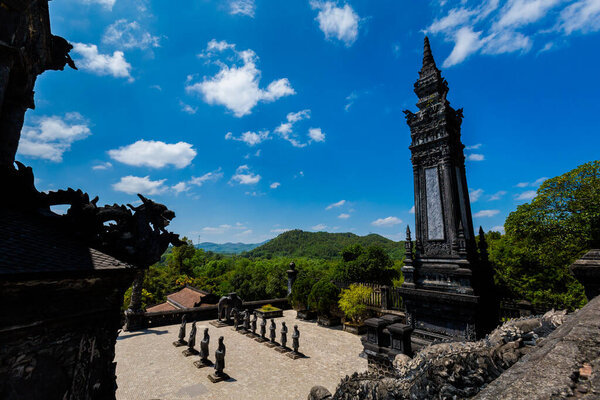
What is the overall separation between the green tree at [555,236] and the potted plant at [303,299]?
1302 cm

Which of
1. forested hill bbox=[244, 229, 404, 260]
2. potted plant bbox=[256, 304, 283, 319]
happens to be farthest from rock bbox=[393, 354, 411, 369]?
forested hill bbox=[244, 229, 404, 260]

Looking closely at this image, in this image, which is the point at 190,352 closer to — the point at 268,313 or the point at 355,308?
the point at 268,313

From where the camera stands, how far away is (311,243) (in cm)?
14938

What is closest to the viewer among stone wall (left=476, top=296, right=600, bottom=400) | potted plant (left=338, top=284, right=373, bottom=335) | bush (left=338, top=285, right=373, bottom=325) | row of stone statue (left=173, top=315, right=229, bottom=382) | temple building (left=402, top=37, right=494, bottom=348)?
stone wall (left=476, top=296, right=600, bottom=400)

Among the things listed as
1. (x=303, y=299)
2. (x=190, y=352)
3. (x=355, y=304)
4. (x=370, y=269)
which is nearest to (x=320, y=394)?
(x=190, y=352)

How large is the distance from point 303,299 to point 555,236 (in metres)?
Result: 15.6

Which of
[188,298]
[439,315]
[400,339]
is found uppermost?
[439,315]

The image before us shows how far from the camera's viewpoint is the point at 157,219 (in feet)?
10.3

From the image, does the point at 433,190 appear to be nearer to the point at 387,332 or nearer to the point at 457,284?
the point at 457,284

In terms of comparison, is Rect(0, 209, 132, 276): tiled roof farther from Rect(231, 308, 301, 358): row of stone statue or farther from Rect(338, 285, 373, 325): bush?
Rect(338, 285, 373, 325): bush

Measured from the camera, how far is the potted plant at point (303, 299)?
19.8 m

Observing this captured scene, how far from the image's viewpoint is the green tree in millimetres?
13430

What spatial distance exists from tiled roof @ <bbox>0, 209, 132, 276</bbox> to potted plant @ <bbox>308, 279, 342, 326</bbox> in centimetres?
1683

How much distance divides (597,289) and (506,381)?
4.42m
